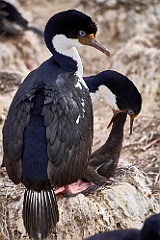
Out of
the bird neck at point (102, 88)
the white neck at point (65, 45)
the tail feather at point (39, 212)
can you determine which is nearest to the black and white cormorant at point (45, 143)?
the tail feather at point (39, 212)

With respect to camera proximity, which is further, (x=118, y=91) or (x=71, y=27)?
(x=118, y=91)

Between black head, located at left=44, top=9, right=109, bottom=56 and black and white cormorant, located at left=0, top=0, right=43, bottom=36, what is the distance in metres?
4.24

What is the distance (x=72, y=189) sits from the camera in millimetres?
6137

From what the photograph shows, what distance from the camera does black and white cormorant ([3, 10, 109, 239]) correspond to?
5602 mm

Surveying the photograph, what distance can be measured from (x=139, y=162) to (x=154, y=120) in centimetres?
131

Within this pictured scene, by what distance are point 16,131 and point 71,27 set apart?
0.96m

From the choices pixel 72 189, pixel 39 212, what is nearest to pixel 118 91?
pixel 72 189

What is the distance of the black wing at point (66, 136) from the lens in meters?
5.58

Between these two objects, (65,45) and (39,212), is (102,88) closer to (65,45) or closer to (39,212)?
(65,45)

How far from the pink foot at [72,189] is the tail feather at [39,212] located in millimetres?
402

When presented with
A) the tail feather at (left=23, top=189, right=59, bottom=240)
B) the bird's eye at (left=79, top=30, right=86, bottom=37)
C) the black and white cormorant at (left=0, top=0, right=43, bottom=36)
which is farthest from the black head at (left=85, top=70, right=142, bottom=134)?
the black and white cormorant at (left=0, top=0, right=43, bottom=36)

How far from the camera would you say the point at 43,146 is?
5609 mm

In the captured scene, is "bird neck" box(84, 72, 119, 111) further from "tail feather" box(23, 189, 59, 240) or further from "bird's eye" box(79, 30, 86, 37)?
"tail feather" box(23, 189, 59, 240)

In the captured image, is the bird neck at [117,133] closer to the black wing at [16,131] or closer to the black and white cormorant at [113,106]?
the black and white cormorant at [113,106]
